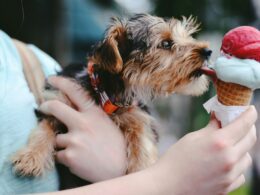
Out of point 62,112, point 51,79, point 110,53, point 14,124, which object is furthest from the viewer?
point 51,79

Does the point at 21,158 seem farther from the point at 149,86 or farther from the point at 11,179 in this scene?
the point at 149,86

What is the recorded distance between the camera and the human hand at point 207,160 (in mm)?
1560

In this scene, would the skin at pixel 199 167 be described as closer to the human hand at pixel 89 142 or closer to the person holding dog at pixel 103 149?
the person holding dog at pixel 103 149

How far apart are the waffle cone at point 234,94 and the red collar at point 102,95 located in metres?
0.75

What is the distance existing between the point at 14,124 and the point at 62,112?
289mm

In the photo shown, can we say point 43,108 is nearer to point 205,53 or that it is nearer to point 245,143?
point 205,53

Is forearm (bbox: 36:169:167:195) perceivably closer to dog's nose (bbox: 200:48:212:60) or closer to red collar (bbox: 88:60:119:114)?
red collar (bbox: 88:60:119:114)

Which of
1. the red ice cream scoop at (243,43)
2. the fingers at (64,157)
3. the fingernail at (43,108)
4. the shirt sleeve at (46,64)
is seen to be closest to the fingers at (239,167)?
the red ice cream scoop at (243,43)

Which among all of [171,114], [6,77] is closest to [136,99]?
[6,77]

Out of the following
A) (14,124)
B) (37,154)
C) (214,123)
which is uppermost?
(214,123)

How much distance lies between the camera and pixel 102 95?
2.34 meters

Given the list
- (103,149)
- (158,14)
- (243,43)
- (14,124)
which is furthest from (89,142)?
(158,14)

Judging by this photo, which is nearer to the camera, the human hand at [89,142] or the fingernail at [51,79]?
the human hand at [89,142]

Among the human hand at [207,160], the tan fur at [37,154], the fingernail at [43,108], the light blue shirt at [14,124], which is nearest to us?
the human hand at [207,160]
